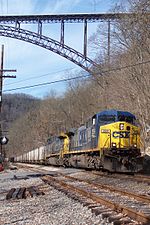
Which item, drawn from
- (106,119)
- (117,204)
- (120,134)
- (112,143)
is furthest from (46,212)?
(106,119)

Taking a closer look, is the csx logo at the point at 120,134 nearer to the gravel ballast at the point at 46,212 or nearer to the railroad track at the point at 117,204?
the railroad track at the point at 117,204

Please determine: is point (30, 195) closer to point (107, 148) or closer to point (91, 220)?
point (91, 220)

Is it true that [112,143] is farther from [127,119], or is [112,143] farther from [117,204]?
[117,204]

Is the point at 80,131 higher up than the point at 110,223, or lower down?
higher up

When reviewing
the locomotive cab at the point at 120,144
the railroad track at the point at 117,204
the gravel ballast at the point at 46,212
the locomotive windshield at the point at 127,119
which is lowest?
the gravel ballast at the point at 46,212

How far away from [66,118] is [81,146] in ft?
152

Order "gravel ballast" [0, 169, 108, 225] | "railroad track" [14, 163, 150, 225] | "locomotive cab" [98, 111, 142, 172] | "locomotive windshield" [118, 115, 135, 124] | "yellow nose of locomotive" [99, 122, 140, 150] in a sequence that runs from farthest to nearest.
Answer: "locomotive windshield" [118, 115, 135, 124]
"yellow nose of locomotive" [99, 122, 140, 150]
"locomotive cab" [98, 111, 142, 172]
"gravel ballast" [0, 169, 108, 225]
"railroad track" [14, 163, 150, 225]

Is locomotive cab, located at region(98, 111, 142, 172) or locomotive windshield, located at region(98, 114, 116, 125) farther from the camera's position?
locomotive windshield, located at region(98, 114, 116, 125)

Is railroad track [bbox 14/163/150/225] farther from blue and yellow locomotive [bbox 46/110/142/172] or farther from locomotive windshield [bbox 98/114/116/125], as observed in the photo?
locomotive windshield [bbox 98/114/116/125]

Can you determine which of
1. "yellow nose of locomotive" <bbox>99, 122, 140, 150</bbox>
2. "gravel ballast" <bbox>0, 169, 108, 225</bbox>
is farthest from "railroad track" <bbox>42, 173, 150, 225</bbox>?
"yellow nose of locomotive" <bbox>99, 122, 140, 150</bbox>

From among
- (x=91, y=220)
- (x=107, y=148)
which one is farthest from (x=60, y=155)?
(x=91, y=220)

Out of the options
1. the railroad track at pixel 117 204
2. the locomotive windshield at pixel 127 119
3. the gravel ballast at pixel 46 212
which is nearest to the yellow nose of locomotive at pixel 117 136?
the locomotive windshield at pixel 127 119

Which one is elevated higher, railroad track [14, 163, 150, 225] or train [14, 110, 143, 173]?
train [14, 110, 143, 173]

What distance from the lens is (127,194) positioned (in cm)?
1073
